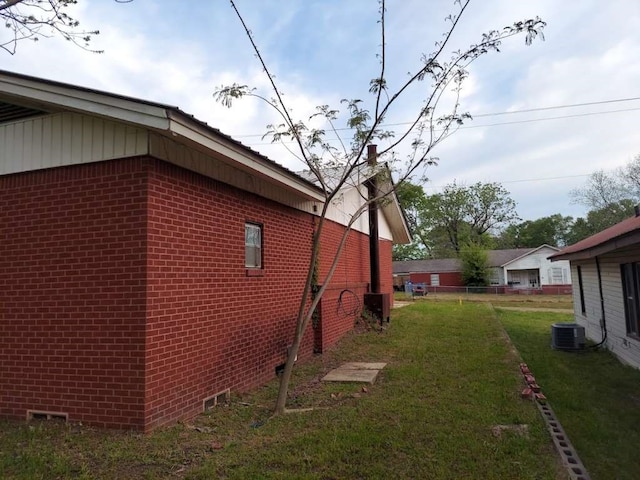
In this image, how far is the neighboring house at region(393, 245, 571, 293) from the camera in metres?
40.7

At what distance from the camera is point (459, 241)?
56.2 m

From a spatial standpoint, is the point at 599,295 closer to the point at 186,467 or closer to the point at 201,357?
the point at 201,357

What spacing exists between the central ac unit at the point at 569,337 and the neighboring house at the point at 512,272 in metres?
30.2

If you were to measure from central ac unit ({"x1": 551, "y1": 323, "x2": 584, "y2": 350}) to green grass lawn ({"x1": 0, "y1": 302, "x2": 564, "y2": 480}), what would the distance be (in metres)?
4.59

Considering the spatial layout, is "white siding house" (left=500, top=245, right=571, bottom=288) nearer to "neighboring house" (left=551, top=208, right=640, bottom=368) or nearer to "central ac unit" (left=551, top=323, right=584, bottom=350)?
"neighboring house" (left=551, top=208, right=640, bottom=368)

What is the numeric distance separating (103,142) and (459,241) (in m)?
55.0

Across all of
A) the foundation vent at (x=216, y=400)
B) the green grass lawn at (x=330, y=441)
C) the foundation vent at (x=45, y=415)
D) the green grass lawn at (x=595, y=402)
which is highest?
the foundation vent at (x=45, y=415)

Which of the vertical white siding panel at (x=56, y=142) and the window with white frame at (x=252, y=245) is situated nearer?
the vertical white siding panel at (x=56, y=142)

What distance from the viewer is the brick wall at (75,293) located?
462cm

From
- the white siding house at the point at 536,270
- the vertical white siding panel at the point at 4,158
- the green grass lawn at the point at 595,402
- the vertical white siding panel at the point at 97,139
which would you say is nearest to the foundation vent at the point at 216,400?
the vertical white siding panel at the point at 97,139

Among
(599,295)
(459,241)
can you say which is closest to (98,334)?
(599,295)

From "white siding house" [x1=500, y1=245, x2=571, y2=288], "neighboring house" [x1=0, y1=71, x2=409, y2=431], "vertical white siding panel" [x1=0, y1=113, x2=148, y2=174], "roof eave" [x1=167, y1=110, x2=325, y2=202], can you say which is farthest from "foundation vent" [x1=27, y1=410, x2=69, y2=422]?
"white siding house" [x1=500, y1=245, x2=571, y2=288]

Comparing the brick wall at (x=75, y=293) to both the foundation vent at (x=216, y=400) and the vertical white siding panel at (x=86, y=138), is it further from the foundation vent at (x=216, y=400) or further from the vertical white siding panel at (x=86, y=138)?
the foundation vent at (x=216, y=400)

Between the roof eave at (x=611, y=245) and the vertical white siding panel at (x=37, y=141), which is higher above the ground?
the vertical white siding panel at (x=37, y=141)
